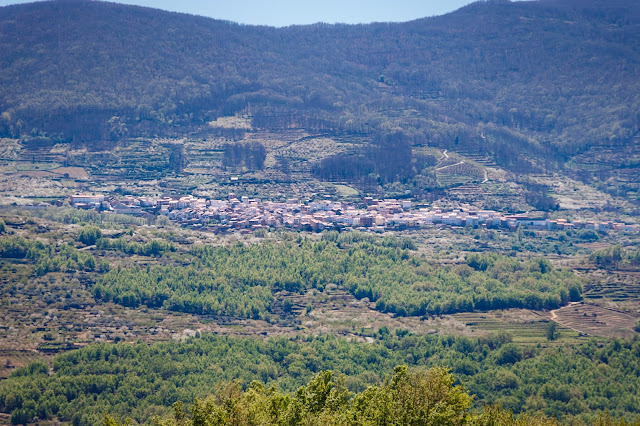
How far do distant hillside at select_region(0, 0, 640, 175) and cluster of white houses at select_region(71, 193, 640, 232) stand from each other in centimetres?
2072

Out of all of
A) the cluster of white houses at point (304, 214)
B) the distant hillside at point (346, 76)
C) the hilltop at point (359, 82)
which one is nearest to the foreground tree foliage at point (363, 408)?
the cluster of white houses at point (304, 214)

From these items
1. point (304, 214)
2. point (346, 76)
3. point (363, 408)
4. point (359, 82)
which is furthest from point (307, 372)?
point (346, 76)

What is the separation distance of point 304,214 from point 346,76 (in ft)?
178

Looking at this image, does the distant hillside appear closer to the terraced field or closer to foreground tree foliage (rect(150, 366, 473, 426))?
the terraced field

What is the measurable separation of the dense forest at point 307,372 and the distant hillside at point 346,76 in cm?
6119

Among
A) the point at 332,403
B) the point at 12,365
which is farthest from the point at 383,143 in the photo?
the point at 332,403

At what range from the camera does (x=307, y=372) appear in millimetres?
59438

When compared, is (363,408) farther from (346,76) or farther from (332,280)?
(346,76)

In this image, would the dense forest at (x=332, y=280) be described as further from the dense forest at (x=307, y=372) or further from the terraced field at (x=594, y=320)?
the dense forest at (x=307, y=372)

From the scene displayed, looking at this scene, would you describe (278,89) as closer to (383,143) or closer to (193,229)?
(383,143)

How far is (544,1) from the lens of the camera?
161875 millimetres

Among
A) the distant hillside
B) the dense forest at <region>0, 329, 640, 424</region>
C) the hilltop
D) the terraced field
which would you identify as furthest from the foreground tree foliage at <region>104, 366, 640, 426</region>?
the distant hillside

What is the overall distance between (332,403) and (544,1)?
141610mm

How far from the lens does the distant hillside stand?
12519 cm
